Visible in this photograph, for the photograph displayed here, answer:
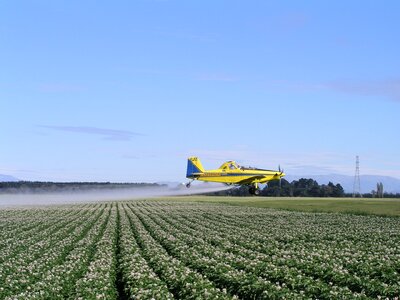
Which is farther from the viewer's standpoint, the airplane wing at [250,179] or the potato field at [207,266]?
the airplane wing at [250,179]

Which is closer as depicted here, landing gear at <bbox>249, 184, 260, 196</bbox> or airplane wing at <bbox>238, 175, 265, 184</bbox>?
airplane wing at <bbox>238, 175, 265, 184</bbox>

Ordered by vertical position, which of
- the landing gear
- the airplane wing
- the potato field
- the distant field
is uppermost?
the airplane wing

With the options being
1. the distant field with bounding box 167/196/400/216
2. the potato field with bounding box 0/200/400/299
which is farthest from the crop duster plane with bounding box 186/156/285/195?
the potato field with bounding box 0/200/400/299

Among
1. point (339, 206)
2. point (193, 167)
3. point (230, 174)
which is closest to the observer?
point (230, 174)

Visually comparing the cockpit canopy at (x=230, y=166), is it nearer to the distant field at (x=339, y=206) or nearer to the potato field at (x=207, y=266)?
the distant field at (x=339, y=206)

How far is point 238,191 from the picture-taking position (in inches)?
6781

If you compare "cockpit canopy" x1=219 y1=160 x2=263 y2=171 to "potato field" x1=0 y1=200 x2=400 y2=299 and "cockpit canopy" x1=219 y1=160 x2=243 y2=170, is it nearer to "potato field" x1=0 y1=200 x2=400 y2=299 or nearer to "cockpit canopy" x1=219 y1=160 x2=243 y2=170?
"cockpit canopy" x1=219 y1=160 x2=243 y2=170

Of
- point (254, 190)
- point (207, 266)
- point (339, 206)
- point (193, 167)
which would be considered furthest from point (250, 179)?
point (207, 266)

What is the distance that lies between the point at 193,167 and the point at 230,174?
586 cm

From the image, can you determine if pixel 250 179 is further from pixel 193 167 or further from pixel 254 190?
pixel 193 167

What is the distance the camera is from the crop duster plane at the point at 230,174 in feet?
249

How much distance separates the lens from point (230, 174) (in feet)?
249

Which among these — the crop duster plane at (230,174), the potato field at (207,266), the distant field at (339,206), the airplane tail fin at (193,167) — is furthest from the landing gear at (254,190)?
the potato field at (207,266)

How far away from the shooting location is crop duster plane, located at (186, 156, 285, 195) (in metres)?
76.0
